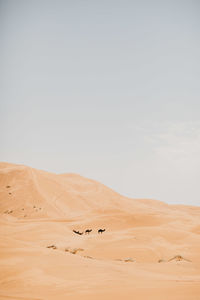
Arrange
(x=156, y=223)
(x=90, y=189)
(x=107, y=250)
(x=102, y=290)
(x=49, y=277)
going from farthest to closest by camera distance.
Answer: (x=90, y=189), (x=156, y=223), (x=107, y=250), (x=49, y=277), (x=102, y=290)

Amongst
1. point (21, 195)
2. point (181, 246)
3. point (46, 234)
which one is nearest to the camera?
point (181, 246)

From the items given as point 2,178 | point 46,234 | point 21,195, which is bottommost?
point 46,234

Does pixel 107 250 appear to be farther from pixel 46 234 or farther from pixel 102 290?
pixel 102 290

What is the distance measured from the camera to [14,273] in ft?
17.9

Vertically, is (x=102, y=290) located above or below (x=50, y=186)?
below

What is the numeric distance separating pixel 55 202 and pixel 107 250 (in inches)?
982

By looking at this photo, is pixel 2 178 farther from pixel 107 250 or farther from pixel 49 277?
pixel 49 277

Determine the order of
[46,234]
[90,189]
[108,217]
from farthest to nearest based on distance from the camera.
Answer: [90,189]
[108,217]
[46,234]

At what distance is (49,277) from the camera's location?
16.8ft

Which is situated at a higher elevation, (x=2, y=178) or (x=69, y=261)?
(x=2, y=178)

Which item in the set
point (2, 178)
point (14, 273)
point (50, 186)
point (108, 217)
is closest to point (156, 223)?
point (108, 217)

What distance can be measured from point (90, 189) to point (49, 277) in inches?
1781

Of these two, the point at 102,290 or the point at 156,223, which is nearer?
the point at 102,290

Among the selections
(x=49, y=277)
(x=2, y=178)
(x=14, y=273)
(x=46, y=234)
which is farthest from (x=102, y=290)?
(x=2, y=178)
